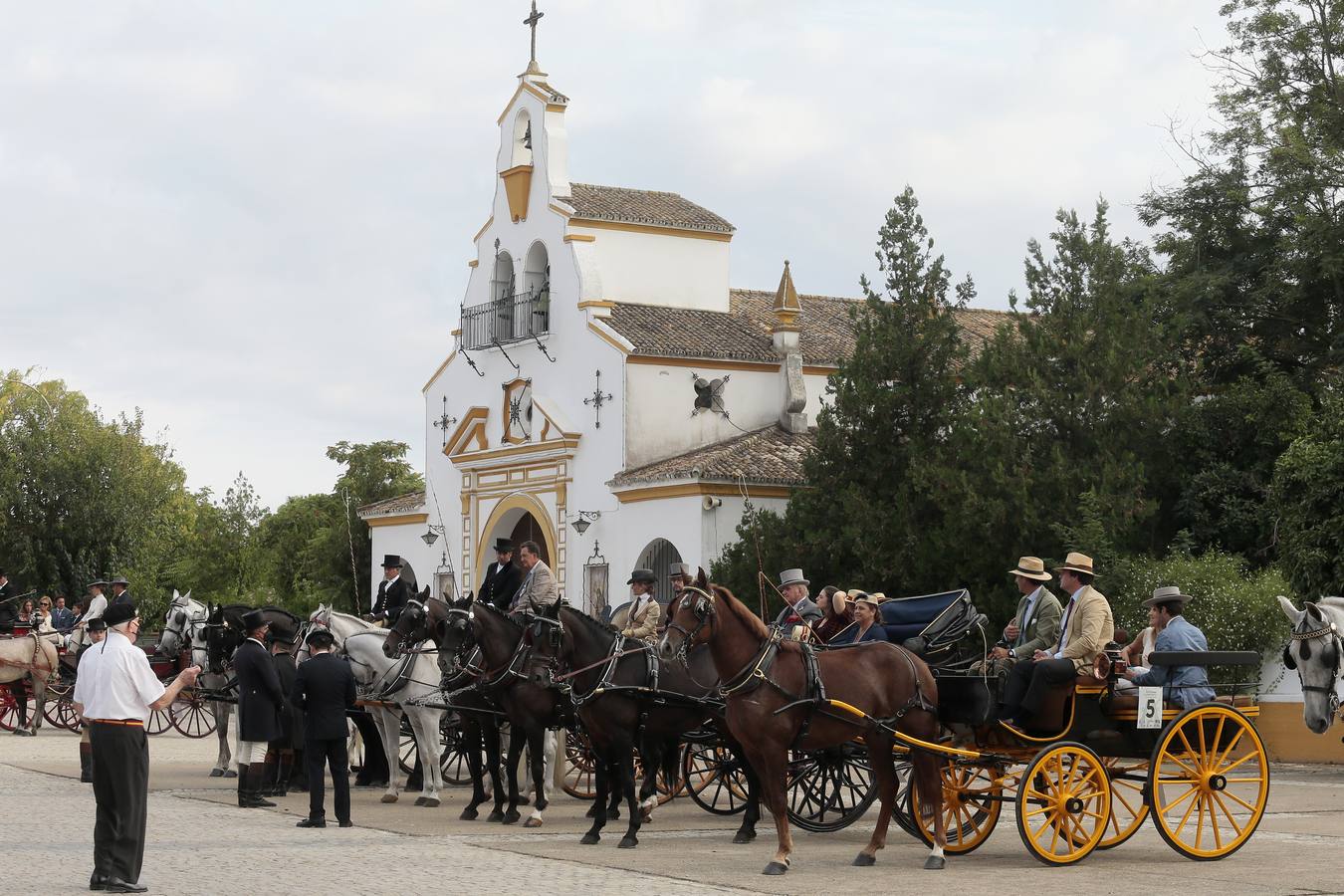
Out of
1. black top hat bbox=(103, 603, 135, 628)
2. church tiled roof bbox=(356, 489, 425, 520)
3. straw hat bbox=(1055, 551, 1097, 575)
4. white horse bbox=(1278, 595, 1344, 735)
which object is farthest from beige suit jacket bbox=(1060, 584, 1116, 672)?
church tiled roof bbox=(356, 489, 425, 520)

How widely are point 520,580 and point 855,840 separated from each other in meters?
4.63

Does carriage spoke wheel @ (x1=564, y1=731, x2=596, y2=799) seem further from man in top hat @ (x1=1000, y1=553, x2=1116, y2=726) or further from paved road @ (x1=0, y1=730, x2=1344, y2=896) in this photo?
man in top hat @ (x1=1000, y1=553, x2=1116, y2=726)

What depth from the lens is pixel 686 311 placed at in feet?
124

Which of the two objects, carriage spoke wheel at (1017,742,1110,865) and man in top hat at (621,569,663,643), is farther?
man in top hat at (621,569,663,643)

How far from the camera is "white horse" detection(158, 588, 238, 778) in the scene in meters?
20.3

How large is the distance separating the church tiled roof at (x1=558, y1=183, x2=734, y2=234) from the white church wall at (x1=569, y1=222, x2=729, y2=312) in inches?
11.8

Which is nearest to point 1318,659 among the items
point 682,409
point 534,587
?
point 534,587

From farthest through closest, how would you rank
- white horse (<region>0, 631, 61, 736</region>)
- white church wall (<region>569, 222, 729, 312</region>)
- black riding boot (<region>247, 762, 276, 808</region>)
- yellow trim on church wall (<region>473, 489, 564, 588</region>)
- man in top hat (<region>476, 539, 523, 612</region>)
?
white church wall (<region>569, 222, 729, 312</region>)
yellow trim on church wall (<region>473, 489, 564, 588</region>)
white horse (<region>0, 631, 61, 736</region>)
man in top hat (<region>476, 539, 523, 612</region>)
black riding boot (<region>247, 762, 276, 808</region>)

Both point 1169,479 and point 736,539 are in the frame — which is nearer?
point 1169,479

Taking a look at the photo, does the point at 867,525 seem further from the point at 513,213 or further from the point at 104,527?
the point at 104,527

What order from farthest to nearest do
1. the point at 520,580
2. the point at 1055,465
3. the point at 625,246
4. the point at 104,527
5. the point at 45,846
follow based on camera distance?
the point at 104,527 < the point at 625,246 < the point at 1055,465 < the point at 520,580 < the point at 45,846

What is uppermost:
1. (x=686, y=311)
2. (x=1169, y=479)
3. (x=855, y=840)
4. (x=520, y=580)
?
(x=686, y=311)

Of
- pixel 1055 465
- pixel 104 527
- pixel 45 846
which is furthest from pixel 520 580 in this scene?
pixel 104 527

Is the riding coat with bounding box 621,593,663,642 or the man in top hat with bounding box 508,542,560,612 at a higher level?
the man in top hat with bounding box 508,542,560,612
